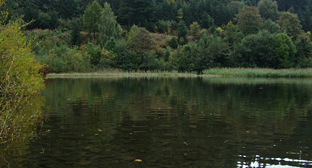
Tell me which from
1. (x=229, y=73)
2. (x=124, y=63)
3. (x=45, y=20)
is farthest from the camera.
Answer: (x=45, y=20)

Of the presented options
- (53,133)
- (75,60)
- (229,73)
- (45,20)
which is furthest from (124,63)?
(53,133)

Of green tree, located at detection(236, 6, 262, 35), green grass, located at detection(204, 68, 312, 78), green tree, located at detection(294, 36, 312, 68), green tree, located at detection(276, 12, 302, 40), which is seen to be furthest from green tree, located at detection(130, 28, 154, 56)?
green tree, located at detection(276, 12, 302, 40)

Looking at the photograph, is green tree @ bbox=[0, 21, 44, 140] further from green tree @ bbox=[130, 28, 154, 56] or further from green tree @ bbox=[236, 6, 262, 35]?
green tree @ bbox=[236, 6, 262, 35]

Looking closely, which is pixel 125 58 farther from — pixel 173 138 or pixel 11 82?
pixel 173 138

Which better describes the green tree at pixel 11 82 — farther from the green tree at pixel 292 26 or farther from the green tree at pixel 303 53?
the green tree at pixel 292 26

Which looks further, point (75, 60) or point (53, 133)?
point (75, 60)

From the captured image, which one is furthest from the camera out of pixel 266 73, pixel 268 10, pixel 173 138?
pixel 268 10

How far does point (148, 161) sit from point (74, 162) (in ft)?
6.97

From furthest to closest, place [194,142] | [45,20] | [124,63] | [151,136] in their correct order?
[45,20] < [124,63] < [151,136] < [194,142]

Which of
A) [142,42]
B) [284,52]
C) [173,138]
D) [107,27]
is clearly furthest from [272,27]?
[173,138]

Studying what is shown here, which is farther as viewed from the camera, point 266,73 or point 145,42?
point 145,42

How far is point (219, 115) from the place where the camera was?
18000mm

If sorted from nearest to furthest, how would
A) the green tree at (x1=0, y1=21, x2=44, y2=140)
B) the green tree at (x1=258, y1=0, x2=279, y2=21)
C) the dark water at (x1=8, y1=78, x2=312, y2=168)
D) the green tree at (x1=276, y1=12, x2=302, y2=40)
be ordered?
the dark water at (x1=8, y1=78, x2=312, y2=168)
the green tree at (x1=0, y1=21, x2=44, y2=140)
the green tree at (x1=276, y1=12, x2=302, y2=40)
the green tree at (x1=258, y1=0, x2=279, y2=21)

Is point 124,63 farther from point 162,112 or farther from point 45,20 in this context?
point 162,112
